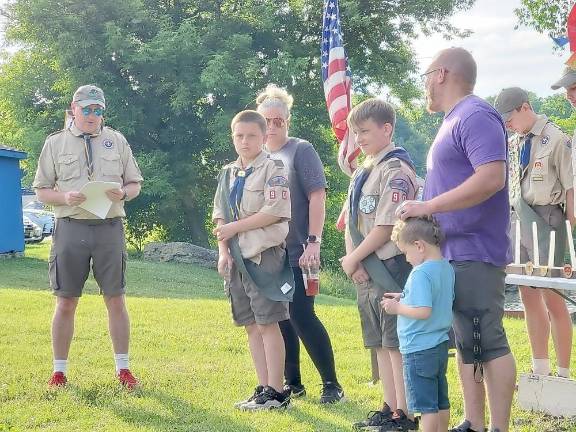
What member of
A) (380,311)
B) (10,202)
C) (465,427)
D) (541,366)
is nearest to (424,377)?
(465,427)

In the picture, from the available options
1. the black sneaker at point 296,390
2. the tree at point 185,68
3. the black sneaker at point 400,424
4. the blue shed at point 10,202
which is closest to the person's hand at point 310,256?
the black sneaker at point 296,390

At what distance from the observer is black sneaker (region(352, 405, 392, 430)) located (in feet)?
14.8

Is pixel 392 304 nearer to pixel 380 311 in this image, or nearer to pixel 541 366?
pixel 380 311

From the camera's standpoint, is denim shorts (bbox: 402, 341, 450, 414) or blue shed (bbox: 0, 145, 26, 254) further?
blue shed (bbox: 0, 145, 26, 254)

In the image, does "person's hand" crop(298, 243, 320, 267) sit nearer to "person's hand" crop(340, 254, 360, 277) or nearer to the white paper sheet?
"person's hand" crop(340, 254, 360, 277)

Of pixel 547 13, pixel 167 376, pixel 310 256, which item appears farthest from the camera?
pixel 547 13

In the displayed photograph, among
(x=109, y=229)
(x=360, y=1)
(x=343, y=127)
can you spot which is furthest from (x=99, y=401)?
(x=360, y=1)

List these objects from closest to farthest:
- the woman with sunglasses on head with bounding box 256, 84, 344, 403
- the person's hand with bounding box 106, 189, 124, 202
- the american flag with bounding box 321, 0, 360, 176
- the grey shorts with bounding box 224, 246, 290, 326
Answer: the grey shorts with bounding box 224, 246, 290, 326 < the woman with sunglasses on head with bounding box 256, 84, 344, 403 < the person's hand with bounding box 106, 189, 124, 202 < the american flag with bounding box 321, 0, 360, 176

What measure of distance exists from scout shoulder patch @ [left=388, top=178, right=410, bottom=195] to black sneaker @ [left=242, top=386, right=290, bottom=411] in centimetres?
150

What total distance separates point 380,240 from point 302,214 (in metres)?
1.16

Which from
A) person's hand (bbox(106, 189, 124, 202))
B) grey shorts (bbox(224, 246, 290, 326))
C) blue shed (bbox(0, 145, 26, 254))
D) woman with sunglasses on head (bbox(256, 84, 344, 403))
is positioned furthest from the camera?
blue shed (bbox(0, 145, 26, 254))

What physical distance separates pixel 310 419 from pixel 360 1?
27.1 metres

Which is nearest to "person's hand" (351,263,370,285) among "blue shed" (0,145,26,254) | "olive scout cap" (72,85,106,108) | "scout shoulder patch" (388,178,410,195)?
"scout shoulder patch" (388,178,410,195)

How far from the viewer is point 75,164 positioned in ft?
18.6
